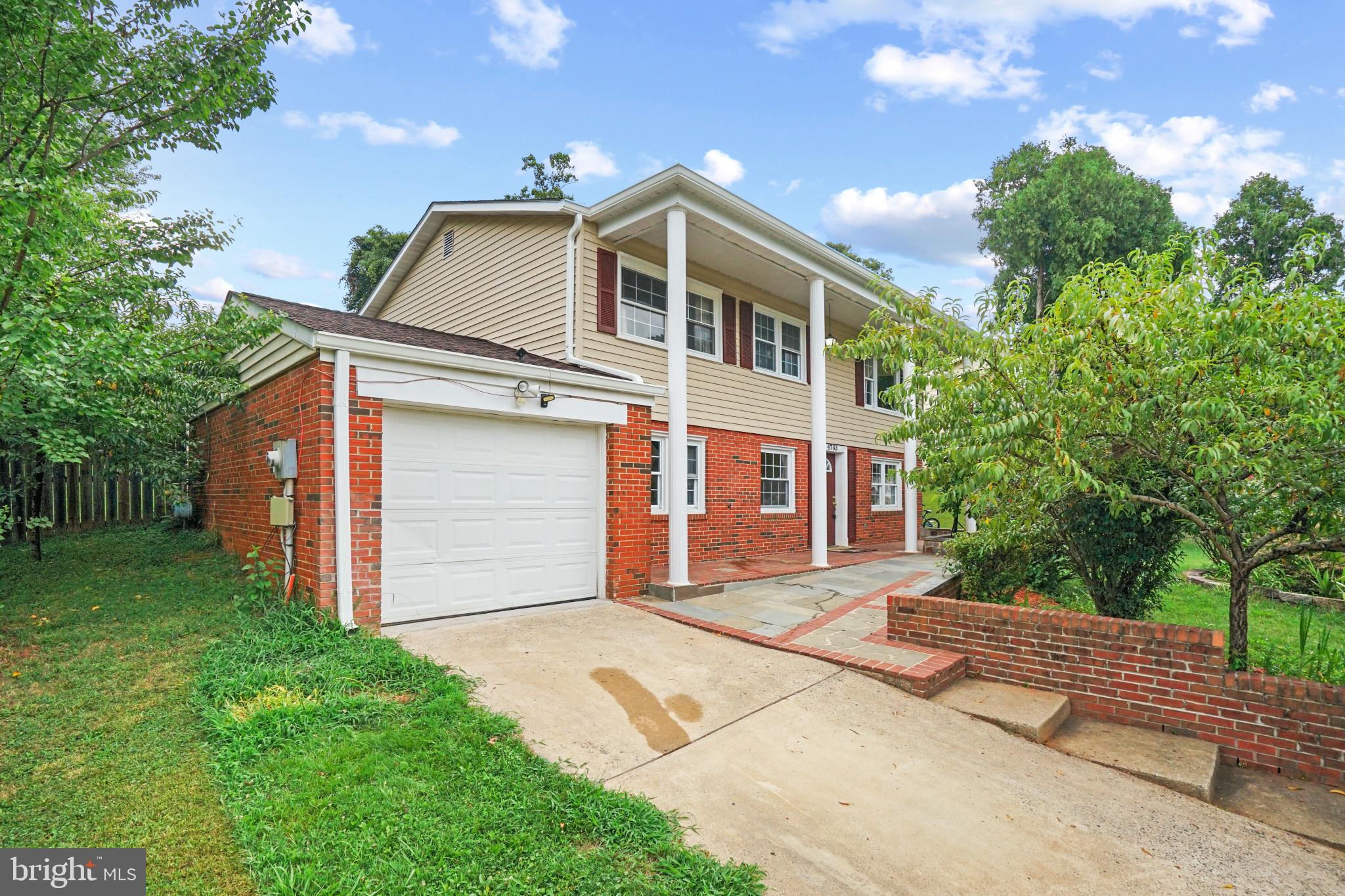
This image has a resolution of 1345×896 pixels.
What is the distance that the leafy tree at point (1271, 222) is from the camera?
2753cm

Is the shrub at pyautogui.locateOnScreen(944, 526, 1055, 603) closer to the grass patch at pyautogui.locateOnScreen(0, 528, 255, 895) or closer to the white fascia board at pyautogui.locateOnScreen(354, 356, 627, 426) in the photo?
the white fascia board at pyautogui.locateOnScreen(354, 356, 627, 426)

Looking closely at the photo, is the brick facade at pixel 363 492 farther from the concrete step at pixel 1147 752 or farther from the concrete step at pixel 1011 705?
the concrete step at pixel 1147 752

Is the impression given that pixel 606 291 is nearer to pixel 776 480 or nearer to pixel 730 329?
pixel 730 329

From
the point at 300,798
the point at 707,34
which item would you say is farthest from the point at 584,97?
the point at 300,798

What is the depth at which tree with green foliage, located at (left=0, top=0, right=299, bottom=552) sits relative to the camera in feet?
15.7

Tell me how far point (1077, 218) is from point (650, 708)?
2922cm

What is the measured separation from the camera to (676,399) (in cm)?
812

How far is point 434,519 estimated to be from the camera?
6.15 m

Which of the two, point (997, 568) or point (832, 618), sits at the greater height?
point (997, 568)

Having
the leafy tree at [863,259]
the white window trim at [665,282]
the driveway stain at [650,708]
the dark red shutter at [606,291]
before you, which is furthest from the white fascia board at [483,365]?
the leafy tree at [863,259]

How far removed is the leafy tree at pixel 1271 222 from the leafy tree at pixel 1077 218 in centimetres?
540

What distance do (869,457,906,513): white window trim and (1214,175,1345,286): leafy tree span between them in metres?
23.0

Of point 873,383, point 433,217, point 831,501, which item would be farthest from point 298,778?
point 873,383

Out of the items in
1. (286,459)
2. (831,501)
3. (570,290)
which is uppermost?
(570,290)
